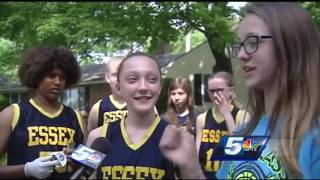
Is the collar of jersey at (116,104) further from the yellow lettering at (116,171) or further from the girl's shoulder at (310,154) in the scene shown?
the girl's shoulder at (310,154)

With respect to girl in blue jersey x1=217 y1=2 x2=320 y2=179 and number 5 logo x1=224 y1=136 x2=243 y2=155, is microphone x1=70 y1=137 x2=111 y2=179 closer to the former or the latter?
number 5 logo x1=224 y1=136 x2=243 y2=155

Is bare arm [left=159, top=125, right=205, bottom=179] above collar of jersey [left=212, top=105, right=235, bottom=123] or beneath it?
above

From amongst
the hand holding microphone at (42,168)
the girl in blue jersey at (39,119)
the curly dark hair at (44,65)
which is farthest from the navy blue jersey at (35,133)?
the hand holding microphone at (42,168)

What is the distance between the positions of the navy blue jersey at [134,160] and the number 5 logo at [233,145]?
0.48 meters

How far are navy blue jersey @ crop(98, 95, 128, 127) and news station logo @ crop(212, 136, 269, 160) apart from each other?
10.3 ft

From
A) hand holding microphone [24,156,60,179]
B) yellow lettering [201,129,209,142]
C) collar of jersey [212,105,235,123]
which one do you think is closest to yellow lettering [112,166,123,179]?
hand holding microphone [24,156,60,179]

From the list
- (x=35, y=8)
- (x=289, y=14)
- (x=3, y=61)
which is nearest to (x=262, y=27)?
(x=289, y=14)

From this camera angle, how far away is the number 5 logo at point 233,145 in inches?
67.1

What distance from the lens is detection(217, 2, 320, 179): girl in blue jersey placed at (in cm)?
160

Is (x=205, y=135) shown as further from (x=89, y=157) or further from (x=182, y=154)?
(x=182, y=154)

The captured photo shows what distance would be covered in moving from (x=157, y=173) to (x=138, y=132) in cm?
23

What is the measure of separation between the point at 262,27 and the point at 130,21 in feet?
32.3

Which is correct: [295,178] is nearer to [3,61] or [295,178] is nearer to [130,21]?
[3,61]

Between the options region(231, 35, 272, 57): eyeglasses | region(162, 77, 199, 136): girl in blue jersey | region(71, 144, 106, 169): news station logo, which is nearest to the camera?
region(231, 35, 272, 57): eyeglasses
